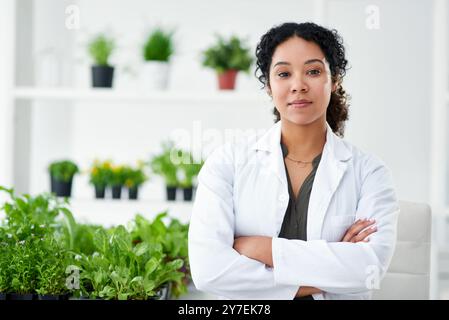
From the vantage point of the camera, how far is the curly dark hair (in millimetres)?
808

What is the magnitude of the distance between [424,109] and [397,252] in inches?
21.4

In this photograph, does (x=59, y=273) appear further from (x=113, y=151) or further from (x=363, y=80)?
(x=113, y=151)

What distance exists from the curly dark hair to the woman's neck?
0.02 metres

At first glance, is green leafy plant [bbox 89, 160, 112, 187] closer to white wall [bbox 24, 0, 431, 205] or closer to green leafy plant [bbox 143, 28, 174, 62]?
white wall [bbox 24, 0, 431, 205]

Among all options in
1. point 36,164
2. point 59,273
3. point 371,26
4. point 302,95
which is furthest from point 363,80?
point 36,164

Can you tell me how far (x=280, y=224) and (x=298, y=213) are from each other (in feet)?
0.10

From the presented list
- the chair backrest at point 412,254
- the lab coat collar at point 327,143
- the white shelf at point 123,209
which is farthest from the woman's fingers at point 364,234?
the white shelf at point 123,209

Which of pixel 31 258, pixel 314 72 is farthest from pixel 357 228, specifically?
pixel 31 258

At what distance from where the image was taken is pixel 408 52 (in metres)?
1.57

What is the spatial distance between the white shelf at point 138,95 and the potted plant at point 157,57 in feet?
0.18

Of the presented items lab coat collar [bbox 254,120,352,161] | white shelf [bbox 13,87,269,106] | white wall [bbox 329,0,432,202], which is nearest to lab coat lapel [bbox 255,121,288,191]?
lab coat collar [bbox 254,120,352,161]

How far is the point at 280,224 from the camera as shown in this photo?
858 millimetres

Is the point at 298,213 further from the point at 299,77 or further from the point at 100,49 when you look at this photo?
the point at 100,49

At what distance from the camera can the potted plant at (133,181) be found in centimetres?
204
